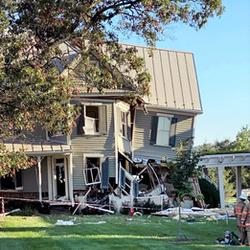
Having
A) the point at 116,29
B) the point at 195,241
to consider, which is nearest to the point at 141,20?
the point at 116,29

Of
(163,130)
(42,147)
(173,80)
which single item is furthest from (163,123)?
(42,147)

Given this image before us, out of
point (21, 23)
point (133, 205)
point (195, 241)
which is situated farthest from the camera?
point (133, 205)

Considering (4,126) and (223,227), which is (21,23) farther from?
(223,227)

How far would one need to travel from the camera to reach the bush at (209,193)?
3241 cm

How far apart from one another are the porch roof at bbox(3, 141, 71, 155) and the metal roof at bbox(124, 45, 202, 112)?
23.2ft

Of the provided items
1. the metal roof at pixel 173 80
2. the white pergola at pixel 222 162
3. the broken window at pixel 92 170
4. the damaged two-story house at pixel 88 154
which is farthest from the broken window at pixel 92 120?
the white pergola at pixel 222 162

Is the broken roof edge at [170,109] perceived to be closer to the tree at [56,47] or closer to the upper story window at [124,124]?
the upper story window at [124,124]

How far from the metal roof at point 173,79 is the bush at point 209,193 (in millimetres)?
4580

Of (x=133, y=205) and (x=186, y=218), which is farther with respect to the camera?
(x=133, y=205)

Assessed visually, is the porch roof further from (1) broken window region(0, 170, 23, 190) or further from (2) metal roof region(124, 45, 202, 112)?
(2) metal roof region(124, 45, 202, 112)

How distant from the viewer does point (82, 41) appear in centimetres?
1427

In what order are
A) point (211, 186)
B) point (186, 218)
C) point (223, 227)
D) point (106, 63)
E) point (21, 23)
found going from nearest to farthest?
point (21, 23)
point (106, 63)
point (223, 227)
point (186, 218)
point (211, 186)

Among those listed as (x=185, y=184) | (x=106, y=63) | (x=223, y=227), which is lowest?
(x=223, y=227)

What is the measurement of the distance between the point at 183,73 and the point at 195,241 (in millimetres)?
20334
